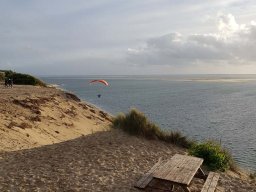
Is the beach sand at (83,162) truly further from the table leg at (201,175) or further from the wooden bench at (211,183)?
the wooden bench at (211,183)

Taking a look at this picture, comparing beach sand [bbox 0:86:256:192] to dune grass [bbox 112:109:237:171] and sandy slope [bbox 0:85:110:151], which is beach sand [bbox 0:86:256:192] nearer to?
sandy slope [bbox 0:85:110:151]

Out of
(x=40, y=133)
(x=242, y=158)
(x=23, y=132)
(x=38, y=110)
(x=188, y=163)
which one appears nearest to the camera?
(x=188, y=163)

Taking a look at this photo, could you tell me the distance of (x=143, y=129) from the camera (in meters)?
17.7

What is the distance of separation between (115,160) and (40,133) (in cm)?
1049

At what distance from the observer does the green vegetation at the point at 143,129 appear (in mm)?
17719

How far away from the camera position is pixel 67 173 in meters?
11.8

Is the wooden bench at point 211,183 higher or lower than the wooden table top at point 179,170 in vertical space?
lower

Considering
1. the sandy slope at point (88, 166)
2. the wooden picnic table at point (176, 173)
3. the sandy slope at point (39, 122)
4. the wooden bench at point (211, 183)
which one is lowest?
the sandy slope at point (39, 122)

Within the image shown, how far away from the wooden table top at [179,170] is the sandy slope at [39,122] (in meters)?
7.13

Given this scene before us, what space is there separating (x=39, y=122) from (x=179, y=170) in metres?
17.0

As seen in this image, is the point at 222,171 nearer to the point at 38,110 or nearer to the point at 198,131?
the point at 38,110

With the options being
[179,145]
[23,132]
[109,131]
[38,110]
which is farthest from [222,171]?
[38,110]

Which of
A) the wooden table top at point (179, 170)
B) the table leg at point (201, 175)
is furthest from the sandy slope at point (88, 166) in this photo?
the wooden table top at point (179, 170)

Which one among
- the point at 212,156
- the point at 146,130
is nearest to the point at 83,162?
the point at 212,156
